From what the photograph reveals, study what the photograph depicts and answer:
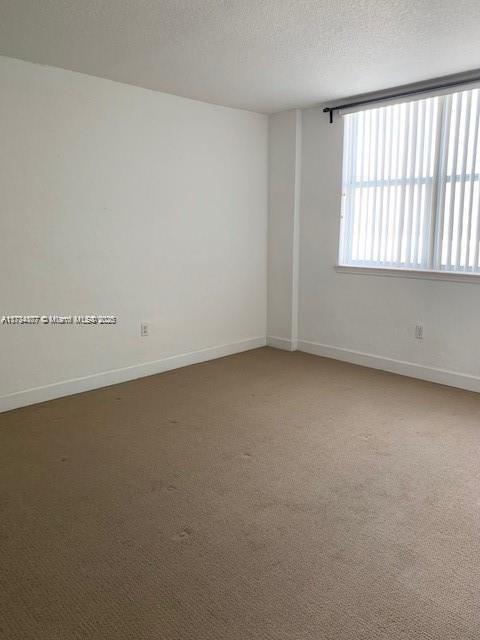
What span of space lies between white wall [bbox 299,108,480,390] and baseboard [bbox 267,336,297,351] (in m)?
0.09

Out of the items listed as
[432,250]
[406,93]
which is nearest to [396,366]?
[432,250]

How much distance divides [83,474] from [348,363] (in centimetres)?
295

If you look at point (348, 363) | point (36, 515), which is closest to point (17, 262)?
point (36, 515)

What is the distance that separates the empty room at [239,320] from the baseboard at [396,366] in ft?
0.09

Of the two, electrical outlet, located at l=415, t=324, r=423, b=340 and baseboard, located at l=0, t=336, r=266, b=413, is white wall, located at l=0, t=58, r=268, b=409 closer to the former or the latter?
baseboard, located at l=0, t=336, r=266, b=413

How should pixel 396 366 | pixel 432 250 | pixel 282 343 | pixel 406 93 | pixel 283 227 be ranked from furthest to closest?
pixel 282 343 < pixel 283 227 < pixel 396 366 < pixel 432 250 < pixel 406 93

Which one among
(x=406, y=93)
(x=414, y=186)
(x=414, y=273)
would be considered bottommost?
(x=414, y=273)

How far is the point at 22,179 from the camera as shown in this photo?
12.0ft

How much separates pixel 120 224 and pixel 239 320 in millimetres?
1722

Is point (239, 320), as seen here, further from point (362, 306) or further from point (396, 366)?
point (396, 366)

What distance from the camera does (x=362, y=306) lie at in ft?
16.1

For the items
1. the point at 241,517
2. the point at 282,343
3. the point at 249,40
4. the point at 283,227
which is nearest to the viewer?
the point at 241,517

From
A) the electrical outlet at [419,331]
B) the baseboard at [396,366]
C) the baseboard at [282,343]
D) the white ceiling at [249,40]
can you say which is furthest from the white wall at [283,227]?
the electrical outlet at [419,331]

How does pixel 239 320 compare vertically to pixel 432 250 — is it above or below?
below
